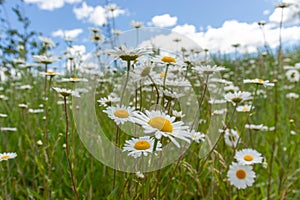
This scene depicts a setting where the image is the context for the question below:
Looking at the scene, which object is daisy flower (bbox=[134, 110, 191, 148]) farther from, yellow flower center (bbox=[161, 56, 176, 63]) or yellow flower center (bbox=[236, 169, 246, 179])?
yellow flower center (bbox=[236, 169, 246, 179])

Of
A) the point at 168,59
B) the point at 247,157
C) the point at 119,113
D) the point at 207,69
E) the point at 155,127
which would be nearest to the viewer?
the point at 155,127

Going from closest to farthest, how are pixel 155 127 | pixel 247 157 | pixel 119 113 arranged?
pixel 155 127 < pixel 119 113 < pixel 247 157

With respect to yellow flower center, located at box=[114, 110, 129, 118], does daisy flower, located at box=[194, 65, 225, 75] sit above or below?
above

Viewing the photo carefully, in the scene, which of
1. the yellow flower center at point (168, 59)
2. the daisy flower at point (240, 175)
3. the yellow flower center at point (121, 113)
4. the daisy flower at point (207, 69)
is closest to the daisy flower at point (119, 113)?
the yellow flower center at point (121, 113)

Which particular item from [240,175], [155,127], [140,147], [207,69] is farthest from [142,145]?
[240,175]

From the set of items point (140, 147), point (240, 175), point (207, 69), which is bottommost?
point (240, 175)

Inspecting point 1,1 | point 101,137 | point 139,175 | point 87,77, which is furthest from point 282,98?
point 1,1

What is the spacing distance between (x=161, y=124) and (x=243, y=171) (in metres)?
0.50

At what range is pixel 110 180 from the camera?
1264 millimetres

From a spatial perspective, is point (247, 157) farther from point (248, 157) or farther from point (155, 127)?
point (155, 127)

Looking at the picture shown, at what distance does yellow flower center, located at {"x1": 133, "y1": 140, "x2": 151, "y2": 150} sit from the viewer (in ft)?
1.96

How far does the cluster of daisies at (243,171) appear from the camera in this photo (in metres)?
0.91

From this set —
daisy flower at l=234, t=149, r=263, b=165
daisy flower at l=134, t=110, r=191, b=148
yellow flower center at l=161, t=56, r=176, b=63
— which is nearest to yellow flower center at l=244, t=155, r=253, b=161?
daisy flower at l=234, t=149, r=263, b=165

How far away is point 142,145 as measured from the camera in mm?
603
